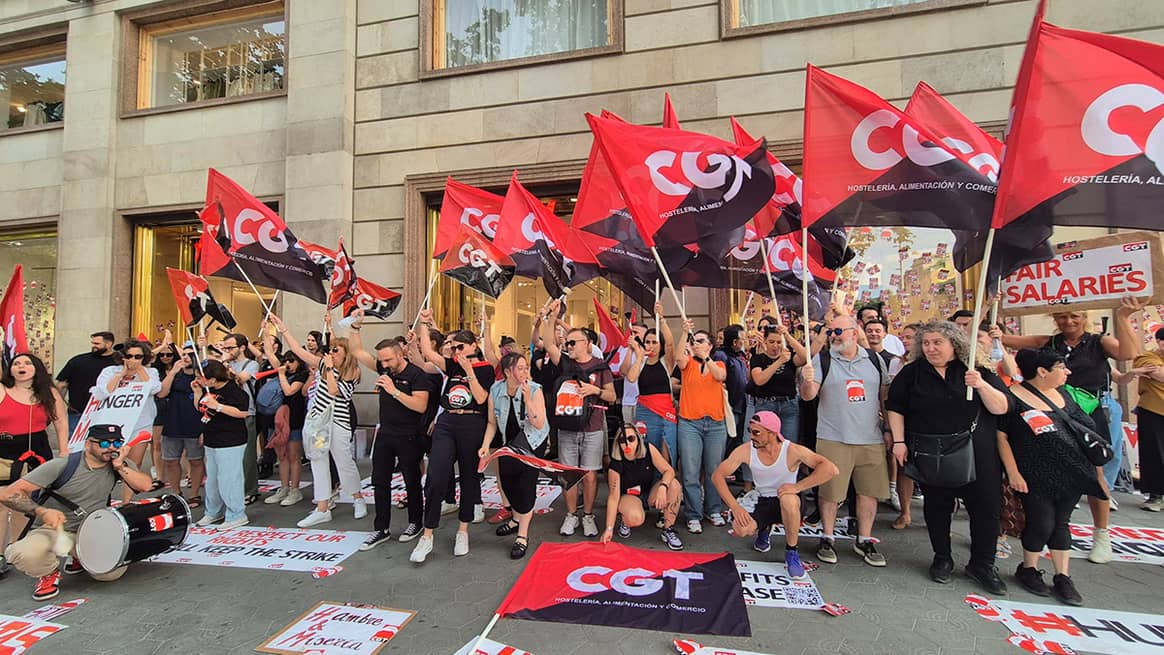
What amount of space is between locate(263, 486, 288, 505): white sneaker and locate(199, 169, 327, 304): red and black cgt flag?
2541 millimetres

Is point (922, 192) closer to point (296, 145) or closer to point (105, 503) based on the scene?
point (105, 503)

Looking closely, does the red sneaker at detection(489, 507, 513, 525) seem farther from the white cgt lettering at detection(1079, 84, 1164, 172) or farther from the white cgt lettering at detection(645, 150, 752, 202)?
the white cgt lettering at detection(1079, 84, 1164, 172)

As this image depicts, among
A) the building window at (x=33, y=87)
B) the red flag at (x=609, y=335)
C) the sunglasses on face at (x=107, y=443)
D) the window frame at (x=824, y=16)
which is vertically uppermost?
the building window at (x=33, y=87)

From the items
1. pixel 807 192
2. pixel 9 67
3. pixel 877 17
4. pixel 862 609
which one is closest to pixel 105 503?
pixel 862 609

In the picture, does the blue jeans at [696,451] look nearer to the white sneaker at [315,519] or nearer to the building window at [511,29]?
the white sneaker at [315,519]

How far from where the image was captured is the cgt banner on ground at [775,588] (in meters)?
3.82

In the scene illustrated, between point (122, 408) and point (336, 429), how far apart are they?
79.5 inches

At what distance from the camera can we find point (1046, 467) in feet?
12.8

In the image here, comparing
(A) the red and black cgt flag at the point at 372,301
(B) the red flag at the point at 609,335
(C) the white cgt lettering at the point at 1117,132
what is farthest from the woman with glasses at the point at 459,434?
(C) the white cgt lettering at the point at 1117,132

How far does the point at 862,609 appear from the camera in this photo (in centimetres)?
374

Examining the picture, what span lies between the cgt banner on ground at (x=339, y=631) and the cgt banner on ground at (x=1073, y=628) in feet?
12.7

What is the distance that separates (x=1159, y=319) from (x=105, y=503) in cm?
1255

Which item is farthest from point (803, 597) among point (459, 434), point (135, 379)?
point (135, 379)

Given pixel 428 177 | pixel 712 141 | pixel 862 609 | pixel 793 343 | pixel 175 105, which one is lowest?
pixel 862 609
